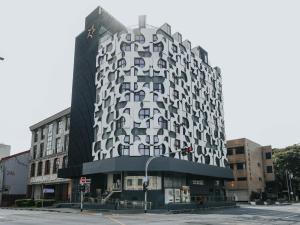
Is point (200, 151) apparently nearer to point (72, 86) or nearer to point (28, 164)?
point (72, 86)

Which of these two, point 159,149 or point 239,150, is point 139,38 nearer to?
point 159,149

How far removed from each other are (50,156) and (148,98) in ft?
92.3

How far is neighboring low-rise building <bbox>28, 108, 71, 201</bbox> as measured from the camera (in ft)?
193

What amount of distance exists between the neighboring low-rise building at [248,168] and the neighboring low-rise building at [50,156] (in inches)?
1483

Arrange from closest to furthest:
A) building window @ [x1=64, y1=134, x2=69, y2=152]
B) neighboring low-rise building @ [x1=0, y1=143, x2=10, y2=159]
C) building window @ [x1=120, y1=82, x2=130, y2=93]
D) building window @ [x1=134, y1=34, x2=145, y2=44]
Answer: building window @ [x1=120, y1=82, x2=130, y2=93], building window @ [x1=134, y1=34, x2=145, y2=44], building window @ [x1=64, y1=134, x2=69, y2=152], neighboring low-rise building @ [x1=0, y1=143, x2=10, y2=159]

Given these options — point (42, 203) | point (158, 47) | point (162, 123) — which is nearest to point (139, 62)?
point (158, 47)

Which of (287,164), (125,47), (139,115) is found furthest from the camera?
(287,164)

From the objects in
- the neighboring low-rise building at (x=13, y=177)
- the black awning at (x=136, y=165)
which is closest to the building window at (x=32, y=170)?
the neighboring low-rise building at (x=13, y=177)

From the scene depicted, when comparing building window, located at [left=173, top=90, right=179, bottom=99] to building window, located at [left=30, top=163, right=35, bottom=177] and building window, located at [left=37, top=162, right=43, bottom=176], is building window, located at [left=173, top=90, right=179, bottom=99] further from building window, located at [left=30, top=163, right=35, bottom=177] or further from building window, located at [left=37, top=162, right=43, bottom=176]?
building window, located at [left=30, top=163, right=35, bottom=177]

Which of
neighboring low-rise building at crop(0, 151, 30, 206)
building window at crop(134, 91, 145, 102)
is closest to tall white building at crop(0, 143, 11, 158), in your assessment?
neighboring low-rise building at crop(0, 151, 30, 206)

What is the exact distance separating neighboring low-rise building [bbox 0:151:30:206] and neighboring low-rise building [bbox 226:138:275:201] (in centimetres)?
4642

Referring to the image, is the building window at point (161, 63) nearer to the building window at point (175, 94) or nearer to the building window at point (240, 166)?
the building window at point (175, 94)

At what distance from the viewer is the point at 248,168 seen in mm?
71688

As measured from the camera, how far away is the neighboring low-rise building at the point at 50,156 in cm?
5872
